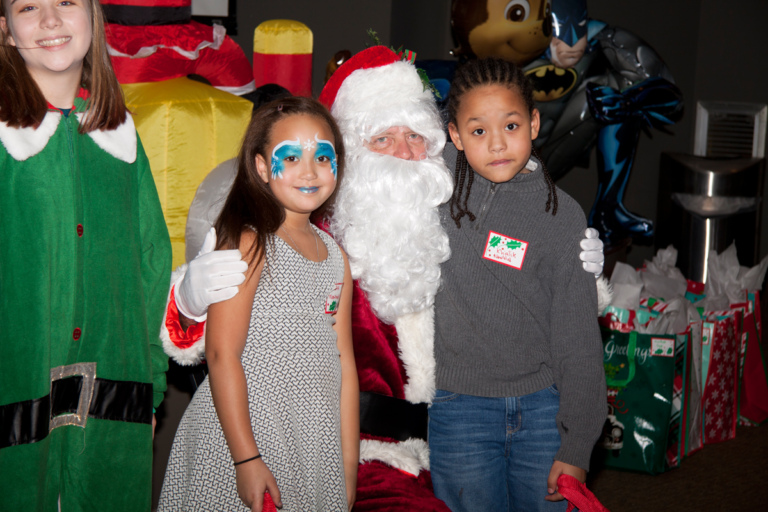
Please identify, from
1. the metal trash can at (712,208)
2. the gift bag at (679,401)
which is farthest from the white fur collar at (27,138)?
the metal trash can at (712,208)

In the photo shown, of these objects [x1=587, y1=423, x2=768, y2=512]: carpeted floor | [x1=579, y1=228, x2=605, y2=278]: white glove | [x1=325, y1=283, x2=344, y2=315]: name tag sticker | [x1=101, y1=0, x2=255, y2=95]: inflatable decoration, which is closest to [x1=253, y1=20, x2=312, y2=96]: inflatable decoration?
[x1=101, y1=0, x2=255, y2=95]: inflatable decoration

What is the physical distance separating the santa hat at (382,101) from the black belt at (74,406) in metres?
0.78

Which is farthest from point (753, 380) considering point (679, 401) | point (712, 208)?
point (712, 208)

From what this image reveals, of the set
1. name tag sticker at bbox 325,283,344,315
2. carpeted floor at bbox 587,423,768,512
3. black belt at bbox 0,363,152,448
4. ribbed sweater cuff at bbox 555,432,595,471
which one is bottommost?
carpeted floor at bbox 587,423,768,512

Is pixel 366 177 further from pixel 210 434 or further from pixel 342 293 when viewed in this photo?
pixel 210 434

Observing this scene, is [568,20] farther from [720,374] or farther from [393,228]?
[393,228]

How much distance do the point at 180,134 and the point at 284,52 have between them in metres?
0.61

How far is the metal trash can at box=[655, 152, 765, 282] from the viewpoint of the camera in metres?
4.58

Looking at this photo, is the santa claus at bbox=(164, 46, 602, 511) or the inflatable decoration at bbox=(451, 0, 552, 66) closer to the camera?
the santa claus at bbox=(164, 46, 602, 511)

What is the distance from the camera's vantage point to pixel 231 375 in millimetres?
1256

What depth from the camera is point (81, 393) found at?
1414 millimetres

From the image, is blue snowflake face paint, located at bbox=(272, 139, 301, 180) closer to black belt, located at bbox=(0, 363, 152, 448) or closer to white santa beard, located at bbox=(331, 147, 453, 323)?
white santa beard, located at bbox=(331, 147, 453, 323)

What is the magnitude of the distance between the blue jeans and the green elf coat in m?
0.68

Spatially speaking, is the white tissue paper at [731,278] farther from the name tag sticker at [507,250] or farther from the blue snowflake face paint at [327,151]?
the blue snowflake face paint at [327,151]
